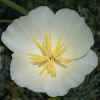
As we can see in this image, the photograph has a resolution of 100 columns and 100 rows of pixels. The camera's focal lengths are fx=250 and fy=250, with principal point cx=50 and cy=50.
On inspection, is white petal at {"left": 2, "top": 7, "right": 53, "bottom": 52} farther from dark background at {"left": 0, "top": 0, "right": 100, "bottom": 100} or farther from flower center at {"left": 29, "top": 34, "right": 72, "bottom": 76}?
dark background at {"left": 0, "top": 0, "right": 100, "bottom": 100}

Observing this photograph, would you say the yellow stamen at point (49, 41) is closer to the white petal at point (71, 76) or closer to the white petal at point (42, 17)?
the white petal at point (42, 17)

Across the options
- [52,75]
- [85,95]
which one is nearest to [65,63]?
[52,75]

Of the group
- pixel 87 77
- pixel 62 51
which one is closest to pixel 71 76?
pixel 62 51

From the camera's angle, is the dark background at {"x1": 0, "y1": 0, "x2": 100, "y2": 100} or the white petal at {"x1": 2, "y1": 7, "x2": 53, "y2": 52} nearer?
the white petal at {"x1": 2, "y1": 7, "x2": 53, "y2": 52}

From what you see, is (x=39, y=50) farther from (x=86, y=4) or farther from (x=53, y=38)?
(x=86, y=4)

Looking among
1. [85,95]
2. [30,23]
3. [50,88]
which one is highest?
[30,23]

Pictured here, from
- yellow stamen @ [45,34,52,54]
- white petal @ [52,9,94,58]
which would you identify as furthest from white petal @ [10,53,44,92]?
white petal @ [52,9,94,58]

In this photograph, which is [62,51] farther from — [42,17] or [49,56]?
[42,17]
